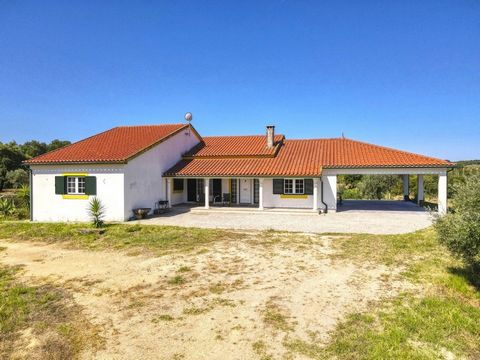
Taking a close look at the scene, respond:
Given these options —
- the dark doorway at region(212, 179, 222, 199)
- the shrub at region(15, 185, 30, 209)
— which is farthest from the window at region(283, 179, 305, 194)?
the shrub at region(15, 185, 30, 209)

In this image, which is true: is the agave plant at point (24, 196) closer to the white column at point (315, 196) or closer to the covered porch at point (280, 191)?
the covered porch at point (280, 191)

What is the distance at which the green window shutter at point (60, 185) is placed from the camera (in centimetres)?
1659

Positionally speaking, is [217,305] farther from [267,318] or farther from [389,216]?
[389,216]

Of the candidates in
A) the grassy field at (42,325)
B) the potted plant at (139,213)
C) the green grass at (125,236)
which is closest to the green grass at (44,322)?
the grassy field at (42,325)

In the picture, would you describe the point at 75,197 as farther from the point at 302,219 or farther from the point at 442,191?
the point at 442,191

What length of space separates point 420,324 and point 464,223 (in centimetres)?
226

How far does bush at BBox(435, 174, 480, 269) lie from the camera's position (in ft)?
19.6

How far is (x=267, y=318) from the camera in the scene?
5.41 m

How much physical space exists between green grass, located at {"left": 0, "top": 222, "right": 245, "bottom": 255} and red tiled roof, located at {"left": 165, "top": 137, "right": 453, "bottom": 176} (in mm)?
6498

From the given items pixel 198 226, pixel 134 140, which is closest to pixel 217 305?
pixel 198 226

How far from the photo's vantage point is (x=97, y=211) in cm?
1500

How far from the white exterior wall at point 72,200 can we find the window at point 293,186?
375 inches

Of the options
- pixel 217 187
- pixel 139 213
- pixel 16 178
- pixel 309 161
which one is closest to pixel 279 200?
pixel 309 161

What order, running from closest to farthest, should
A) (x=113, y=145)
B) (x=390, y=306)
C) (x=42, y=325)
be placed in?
(x=42, y=325) → (x=390, y=306) → (x=113, y=145)
